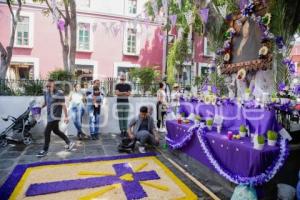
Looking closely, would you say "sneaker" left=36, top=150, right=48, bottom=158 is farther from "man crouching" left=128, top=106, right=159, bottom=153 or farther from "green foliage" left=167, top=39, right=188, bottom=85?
"green foliage" left=167, top=39, right=188, bottom=85

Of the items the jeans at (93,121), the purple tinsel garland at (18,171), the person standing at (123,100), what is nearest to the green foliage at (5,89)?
the jeans at (93,121)

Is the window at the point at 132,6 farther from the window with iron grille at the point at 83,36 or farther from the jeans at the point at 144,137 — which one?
A: the jeans at the point at 144,137

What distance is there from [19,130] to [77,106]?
5.09ft

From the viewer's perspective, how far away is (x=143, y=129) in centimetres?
579

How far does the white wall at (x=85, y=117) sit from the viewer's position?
685cm

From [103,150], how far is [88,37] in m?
11.7

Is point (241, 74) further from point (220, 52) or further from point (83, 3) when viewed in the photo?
point (83, 3)

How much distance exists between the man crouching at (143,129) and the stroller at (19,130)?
8.89 feet

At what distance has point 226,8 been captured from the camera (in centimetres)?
713

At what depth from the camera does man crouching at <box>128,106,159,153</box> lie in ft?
18.5

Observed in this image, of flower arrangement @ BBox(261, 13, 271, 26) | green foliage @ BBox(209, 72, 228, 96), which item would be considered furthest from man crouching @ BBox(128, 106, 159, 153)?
flower arrangement @ BBox(261, 13, 271, 26)

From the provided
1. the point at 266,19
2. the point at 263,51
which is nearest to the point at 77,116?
the point at 263,51

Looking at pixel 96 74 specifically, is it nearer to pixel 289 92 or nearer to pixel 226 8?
pixel 226 8

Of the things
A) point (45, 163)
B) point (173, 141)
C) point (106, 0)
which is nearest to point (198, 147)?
point (173, 141)
